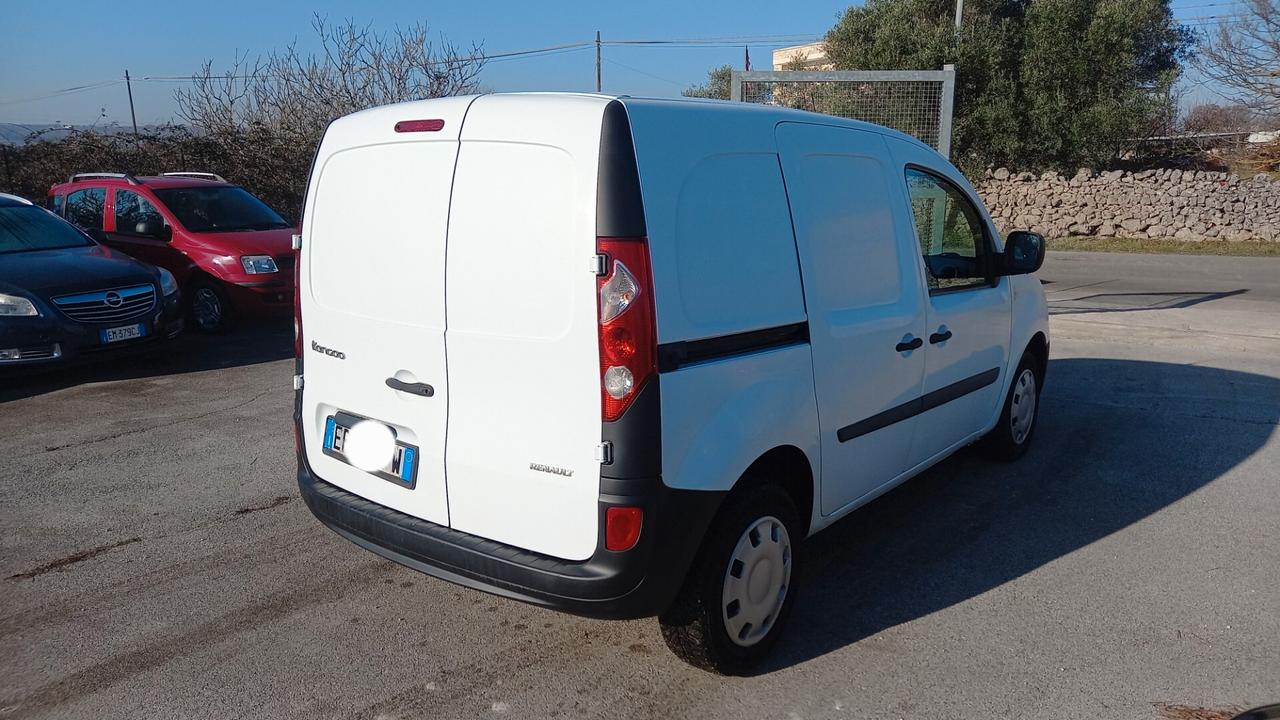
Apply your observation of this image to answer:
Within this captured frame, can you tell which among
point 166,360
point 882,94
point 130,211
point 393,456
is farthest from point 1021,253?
point 130,211

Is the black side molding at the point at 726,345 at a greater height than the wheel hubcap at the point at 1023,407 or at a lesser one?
greater

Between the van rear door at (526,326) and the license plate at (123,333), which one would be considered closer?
the van rear door at (526,326)

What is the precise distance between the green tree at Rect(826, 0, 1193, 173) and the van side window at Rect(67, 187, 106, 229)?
1709cm

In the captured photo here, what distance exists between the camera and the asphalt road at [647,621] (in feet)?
10.2

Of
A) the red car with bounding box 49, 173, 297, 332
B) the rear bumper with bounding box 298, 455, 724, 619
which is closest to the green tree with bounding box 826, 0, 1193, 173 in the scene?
the red car with bounding box 49, 173, 297, 332

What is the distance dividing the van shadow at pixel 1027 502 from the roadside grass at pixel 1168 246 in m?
13.0

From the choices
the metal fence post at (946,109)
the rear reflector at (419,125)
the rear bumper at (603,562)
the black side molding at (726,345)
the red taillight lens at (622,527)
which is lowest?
the rear bumper at (603,562)

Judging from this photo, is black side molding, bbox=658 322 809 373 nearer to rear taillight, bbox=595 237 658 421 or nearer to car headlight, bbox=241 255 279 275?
rear taillight, bbox=595 237 658 421

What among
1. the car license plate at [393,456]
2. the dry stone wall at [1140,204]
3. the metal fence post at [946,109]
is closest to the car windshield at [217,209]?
the metal fence post at [946,109]

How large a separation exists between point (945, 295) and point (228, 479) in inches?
159

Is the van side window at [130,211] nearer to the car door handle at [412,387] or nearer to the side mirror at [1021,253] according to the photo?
the car door handle at [412,387]

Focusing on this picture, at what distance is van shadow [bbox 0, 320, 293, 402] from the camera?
7.62 m

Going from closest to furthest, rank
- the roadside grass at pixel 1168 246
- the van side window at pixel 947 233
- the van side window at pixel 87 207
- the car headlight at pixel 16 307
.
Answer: the van side window at pixel 947 233 → the car headlight at pixel 16 307 → the van side window at pixel 87 207 → the roadside grass at pixel 1168 246

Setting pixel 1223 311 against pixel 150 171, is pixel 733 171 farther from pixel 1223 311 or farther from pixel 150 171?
pixel 150 171
